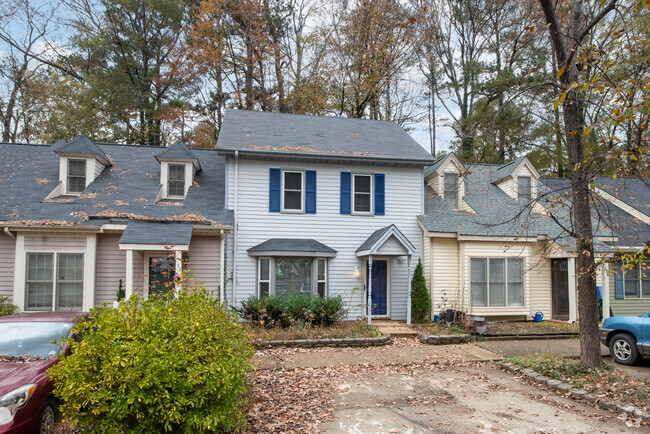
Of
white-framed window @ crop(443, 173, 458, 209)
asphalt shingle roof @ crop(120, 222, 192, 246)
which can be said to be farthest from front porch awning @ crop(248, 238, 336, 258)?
white-framed window @ crop(443, 173, 458, 209)

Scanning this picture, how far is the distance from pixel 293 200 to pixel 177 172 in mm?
4117

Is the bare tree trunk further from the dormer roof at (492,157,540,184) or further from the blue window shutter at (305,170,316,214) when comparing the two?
the dormer roof at (492,157,540,184)

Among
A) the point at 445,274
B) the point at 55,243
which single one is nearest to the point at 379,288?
the point at 445,274

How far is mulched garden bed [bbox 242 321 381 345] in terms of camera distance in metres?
11.1

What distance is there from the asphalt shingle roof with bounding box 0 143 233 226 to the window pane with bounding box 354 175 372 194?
4362 mm

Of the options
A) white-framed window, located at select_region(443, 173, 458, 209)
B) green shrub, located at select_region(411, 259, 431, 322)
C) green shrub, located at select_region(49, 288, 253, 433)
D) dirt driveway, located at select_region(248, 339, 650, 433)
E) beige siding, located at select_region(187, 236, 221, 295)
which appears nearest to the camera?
green shrub, located at select_region(49, 288, 253, 433)

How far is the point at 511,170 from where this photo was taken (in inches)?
702

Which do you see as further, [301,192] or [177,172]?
[177,172]

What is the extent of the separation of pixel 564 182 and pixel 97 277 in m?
18.8

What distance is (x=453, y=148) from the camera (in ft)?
93.9

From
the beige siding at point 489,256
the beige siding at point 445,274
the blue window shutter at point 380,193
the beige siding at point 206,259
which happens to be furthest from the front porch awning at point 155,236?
the beige siding at point 489,256

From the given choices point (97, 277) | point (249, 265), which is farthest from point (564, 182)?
point (97, 277)

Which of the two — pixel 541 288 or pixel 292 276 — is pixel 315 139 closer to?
pixel 292 276

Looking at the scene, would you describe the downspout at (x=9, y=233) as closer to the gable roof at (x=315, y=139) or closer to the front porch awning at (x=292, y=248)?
the gable roof at (x=315, y=139)
